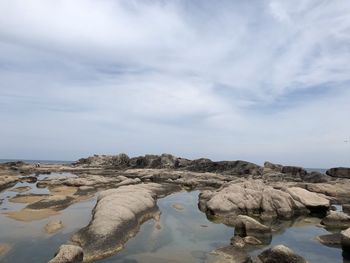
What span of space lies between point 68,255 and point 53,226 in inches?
322

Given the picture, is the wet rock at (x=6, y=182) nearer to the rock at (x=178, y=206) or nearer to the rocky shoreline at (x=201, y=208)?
the rocky shoreline at (x=201, y=208)

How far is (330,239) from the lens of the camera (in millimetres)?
23125

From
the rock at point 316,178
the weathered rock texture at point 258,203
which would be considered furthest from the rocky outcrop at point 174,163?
the weathered rock texture at point 258,203

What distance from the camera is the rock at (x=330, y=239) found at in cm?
2225

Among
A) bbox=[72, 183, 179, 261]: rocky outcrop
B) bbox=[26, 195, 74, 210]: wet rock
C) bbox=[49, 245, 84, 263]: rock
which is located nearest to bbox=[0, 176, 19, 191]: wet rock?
bbox=[26, 195, 74, 210]: wet rock

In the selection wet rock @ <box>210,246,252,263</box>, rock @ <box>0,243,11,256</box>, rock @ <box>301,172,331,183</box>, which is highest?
rock @ <box>301,172,331,183</box>

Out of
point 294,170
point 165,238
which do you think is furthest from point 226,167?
point 165,238

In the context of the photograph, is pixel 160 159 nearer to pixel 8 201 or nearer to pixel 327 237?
pixel 8 201

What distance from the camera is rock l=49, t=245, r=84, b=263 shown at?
608 inches

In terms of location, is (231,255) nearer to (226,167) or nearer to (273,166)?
(273,166)

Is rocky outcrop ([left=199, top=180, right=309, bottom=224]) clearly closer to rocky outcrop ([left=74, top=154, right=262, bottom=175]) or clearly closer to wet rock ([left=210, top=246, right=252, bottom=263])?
wet rock ([left=210, top=246, right=252, bottom=263])

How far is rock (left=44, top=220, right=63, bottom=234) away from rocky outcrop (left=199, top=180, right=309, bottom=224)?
492 inches

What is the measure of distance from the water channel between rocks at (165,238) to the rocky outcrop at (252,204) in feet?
4.82

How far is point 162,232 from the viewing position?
23734 millimetres
